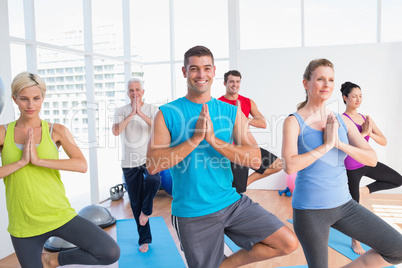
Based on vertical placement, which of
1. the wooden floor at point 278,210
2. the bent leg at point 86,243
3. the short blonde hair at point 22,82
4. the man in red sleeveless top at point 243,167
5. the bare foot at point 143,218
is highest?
→ the short blonde hair at point 22,82

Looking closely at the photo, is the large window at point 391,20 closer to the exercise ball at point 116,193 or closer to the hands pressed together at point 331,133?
the hands pressed together at point 331,133

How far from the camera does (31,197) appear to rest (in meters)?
1.99

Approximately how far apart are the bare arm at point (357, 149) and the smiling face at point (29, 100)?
1.69 metres

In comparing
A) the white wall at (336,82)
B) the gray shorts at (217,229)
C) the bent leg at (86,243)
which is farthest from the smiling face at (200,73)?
the white wall at (336,82)

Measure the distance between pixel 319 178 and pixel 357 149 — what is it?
28cm

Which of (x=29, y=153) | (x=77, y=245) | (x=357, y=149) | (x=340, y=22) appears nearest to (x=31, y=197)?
(x=29, y=153)

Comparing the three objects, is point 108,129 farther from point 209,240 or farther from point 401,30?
point 401,30

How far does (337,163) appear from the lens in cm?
204

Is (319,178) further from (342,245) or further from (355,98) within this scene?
(342,245)

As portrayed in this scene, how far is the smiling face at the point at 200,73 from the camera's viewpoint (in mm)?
1938

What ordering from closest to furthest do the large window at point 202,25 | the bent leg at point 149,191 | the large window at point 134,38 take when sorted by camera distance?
the bent leg at point 149,191 < the large window at point 134,38 < the large window at point 202,25

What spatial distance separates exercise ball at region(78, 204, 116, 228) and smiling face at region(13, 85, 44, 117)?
6.97ft

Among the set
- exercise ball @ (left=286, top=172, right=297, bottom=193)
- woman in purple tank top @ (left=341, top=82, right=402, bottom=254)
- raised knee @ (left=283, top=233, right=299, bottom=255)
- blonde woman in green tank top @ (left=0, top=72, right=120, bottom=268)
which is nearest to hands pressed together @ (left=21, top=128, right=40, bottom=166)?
blonde woman in green tank top @ (left=0, top=72, right=120, bottom=268)

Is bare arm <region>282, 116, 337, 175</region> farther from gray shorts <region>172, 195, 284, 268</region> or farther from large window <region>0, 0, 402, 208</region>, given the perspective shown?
large window <region>0, 0, 402, 208</region>
